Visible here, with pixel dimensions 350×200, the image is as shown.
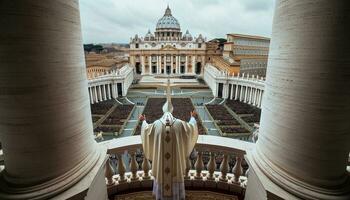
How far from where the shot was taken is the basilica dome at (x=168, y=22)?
98375mm

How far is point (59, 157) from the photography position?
10.8 feet

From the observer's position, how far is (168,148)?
4105 millimetres

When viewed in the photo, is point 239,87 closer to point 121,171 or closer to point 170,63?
point 121,171

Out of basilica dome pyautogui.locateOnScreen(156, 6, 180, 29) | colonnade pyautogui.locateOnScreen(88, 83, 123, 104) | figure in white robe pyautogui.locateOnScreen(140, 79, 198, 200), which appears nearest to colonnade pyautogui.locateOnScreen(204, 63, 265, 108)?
colonnade pyautogui.locateOnScreen(88, 83, 123, 104)

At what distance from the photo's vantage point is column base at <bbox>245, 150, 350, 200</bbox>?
127 inches

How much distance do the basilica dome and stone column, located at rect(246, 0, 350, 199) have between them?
3962 inches

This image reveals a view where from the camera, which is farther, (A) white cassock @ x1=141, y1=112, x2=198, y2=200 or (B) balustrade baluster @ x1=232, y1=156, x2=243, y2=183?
(B) balustrade baluster @ x1=232, y1=156, x2=243, y2=183

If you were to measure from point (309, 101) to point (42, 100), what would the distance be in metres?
3.85

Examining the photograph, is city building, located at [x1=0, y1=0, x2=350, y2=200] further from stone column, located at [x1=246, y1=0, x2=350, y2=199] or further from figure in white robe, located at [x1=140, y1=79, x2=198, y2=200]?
figure in white robe, located at [x1=140, y1=79, x2=198, y2=200]

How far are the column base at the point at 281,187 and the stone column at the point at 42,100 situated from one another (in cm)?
300

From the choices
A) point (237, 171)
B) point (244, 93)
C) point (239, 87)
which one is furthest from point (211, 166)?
point (239, 87)

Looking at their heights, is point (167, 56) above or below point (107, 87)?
above

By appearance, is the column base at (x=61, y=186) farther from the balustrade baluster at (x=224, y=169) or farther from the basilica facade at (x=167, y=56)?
the basilica facade at (x=167, y=56)

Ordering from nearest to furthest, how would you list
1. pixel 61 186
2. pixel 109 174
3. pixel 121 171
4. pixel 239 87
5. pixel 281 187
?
pixel 61 186
pixel 281 187
pixel 109 174
pixel 121 171
pixel 239 87
